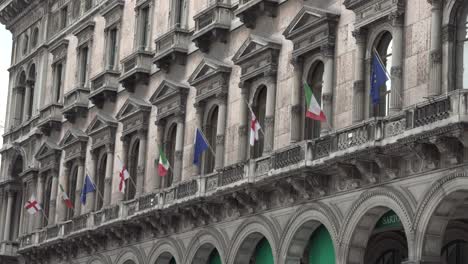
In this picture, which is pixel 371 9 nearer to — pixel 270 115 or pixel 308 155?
pixel 308 155

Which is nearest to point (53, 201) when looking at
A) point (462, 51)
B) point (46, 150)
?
point (46, 150)

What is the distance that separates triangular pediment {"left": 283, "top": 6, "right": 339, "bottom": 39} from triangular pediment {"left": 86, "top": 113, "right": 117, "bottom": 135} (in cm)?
1535

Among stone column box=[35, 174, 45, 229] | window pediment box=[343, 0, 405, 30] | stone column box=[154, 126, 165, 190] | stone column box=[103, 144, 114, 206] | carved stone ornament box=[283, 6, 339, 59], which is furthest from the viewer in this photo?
stone column box=[35, 174, 45, 229]

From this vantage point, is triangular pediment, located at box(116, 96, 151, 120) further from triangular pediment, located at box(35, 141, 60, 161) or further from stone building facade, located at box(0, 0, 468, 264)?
triangular pediment, located at box(35, 141, 60, 161)

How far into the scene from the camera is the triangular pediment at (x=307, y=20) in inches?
1412

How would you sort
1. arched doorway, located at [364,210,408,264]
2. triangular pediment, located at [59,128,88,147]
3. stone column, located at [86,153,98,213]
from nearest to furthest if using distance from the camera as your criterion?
1. arched doorway, located at [364,210,408,264]
2. stone column, located at [86,153,98,213]
3. triangular pediment, located at [59,128,88,147]

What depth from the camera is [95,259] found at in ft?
169

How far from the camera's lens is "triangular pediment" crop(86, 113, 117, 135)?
169 feet

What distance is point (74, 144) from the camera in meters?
55.2

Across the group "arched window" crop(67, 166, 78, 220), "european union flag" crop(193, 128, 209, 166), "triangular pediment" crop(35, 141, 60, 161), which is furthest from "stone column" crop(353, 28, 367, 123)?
"triangular pediment" crop(35, 141, 60, 161)

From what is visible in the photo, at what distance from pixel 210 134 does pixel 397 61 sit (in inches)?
503

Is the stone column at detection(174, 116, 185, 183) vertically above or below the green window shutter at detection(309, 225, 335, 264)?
above

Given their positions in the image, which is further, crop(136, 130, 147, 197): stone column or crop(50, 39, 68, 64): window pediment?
crop(50, 39, 68, 64): window pediment

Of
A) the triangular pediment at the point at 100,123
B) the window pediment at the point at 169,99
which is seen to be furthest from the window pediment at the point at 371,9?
the triangular pediment at the point at 100,123
